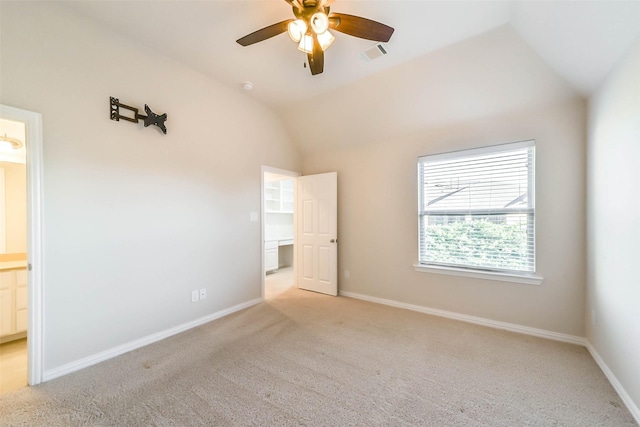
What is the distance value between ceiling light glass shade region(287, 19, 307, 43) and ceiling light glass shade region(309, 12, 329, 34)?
7cm

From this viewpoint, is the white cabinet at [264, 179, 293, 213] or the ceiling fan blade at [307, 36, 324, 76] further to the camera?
the white cabinet at [264, 179, 293, 213]

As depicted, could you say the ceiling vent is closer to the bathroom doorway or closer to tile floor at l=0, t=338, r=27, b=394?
the bathroom doorway

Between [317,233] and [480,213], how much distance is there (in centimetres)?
236

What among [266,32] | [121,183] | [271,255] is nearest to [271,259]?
[271,255]

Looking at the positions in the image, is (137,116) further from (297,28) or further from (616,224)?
(616,224)

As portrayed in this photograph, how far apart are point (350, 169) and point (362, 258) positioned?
4.65 ft

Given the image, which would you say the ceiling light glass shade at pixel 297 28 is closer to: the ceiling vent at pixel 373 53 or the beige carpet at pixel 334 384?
the ceiling vent at pixel 373 53

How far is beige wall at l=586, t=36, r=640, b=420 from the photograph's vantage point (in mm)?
1665

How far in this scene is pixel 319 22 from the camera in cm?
169

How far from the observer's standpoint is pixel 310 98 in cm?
359

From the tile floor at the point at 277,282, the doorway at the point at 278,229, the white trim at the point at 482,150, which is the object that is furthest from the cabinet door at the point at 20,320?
the white trim at the point at 482,150

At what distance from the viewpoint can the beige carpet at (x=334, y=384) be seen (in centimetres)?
165

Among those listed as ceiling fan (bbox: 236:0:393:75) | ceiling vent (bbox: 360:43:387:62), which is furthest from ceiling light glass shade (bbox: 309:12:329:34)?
ceiling vent (bbox: 360:43:387:62)

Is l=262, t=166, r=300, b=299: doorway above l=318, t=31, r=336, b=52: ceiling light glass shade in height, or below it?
below
